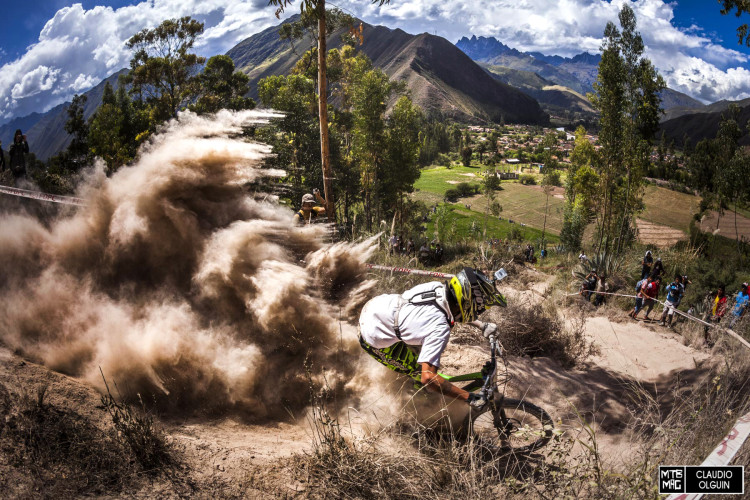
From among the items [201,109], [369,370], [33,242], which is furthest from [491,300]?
[201,109]

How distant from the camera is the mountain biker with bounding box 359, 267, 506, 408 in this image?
137 inches

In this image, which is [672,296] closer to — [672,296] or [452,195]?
[672,296]

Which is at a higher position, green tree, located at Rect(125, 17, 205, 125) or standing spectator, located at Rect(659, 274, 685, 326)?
green tree, located at Rect(125, 17, 205, 125)

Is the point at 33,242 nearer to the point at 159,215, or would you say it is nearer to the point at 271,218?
the point at 159,215

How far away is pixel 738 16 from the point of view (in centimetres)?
969

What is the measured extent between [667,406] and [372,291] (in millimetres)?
4190

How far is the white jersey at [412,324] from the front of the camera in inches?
136

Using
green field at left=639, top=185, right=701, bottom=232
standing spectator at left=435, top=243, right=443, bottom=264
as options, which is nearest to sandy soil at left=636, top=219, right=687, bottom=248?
green field at left=639, top=185, right=701, bottom=232

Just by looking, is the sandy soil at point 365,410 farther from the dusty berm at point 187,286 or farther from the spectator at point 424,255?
the spectator at point 424,255

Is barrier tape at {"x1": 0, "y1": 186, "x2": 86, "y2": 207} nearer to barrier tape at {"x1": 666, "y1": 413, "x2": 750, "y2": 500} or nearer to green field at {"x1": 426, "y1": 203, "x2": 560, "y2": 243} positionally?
barrier tape at {"x1": 666, "y1": 413, "x2": 750, "y2": 500}

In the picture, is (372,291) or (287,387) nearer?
(287,387)

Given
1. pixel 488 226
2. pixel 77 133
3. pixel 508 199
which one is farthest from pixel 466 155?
pixel 77 133

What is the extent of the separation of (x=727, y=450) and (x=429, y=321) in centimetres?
213

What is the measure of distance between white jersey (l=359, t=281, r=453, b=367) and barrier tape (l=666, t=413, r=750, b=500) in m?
1.68
